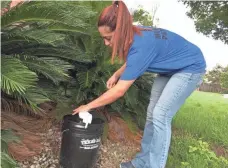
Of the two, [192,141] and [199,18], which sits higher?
[199,18]

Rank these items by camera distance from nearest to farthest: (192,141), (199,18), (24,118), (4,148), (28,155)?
(4,148), (28,155), (24,118), (192,141), (199,18)

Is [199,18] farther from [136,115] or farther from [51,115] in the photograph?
[51,115]

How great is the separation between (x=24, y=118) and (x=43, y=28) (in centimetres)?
103

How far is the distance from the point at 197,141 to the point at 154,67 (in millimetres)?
2255

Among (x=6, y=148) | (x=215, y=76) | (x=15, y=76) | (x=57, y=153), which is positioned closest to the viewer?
(x=15, y=76)

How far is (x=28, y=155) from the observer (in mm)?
3660

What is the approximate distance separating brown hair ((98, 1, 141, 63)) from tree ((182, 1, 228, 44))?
9052 millimetres

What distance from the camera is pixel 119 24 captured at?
109 inches

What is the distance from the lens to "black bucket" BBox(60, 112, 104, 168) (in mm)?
3325

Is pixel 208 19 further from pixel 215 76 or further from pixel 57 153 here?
pixel 57 153

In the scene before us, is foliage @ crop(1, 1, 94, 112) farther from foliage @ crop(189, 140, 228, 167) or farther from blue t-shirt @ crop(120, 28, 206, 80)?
foliage @ crop(189, 140, 228, 167)

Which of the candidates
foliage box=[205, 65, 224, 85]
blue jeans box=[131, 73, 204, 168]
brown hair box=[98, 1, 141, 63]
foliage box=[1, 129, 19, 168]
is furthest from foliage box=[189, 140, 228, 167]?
foliage box=[205, 65, 224, 85]

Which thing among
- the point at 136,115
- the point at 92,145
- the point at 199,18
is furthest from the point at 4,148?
A: the point at 199,18

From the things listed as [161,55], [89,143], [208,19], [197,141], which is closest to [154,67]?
[161,55]
